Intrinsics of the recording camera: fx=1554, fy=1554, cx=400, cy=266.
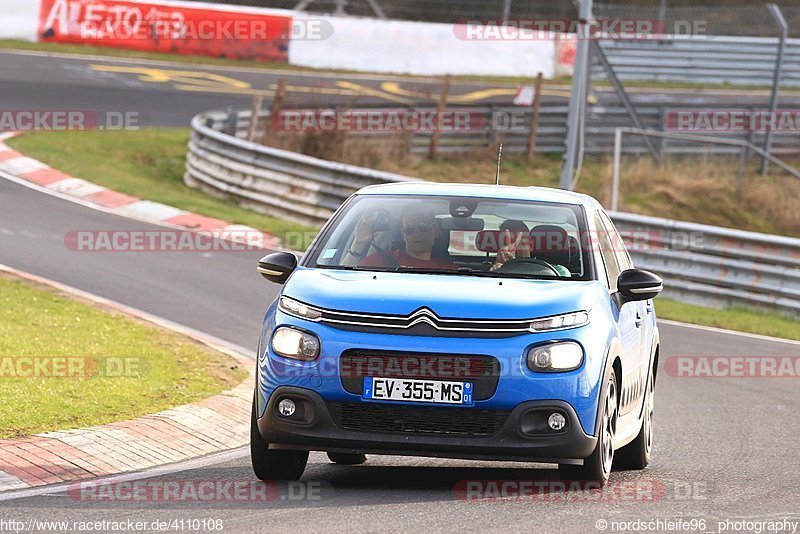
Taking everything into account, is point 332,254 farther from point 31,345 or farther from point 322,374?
point 31,345

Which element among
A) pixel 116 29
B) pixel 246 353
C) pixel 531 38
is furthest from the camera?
pixel 531 38

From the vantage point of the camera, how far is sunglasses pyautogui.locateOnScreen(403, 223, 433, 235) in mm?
8586

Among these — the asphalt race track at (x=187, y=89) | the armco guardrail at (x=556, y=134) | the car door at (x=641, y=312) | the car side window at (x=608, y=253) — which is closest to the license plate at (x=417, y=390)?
the car side window at (x=608, y=253)

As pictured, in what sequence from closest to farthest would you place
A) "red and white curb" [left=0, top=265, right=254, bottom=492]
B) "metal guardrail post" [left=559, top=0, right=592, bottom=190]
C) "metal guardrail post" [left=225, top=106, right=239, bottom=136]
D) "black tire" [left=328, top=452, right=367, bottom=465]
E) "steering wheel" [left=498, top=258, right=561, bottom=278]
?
"red and white curb" [left=0, top=265, right=254, bottom=492] → "steering wheel" [left=498, top=258, right=561, bottom=278] → "black tire" [left=328, top=452, right=367, bottom=465] → "metal guardrail post" [left=559, top=0, right=592, bottom=190] → "metal guardrail post" [left=225, top=106, right=239, bottom=136]

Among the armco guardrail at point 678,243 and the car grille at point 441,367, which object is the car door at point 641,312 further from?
the armco guardrail at point 678,243

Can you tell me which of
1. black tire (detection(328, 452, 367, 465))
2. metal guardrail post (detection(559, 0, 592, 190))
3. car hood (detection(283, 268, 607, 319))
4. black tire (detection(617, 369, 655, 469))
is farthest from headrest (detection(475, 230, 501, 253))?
metal guardrail post (detection(559, 0, 592, 190))

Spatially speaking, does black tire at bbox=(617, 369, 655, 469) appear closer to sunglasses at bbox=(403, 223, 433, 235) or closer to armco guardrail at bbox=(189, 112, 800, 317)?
sunglasses at bbox=(403, 223, 433, 235)

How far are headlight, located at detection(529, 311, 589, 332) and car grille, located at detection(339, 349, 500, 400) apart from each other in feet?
0.95

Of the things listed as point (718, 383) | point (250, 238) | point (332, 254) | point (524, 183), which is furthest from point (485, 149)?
point (332, 254)

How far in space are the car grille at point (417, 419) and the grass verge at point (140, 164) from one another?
13316 mm

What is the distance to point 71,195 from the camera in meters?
Answer: 22.1

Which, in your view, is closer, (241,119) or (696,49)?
(241,119)

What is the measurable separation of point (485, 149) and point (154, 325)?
54.6 feet

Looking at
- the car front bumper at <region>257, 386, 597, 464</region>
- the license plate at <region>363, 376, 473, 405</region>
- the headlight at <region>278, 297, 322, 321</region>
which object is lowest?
the car front bumper at <region>257, 386, 597, 464</region>
